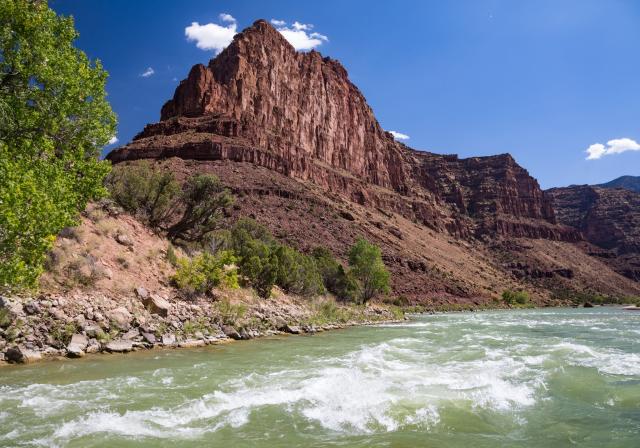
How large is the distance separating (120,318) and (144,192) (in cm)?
1223

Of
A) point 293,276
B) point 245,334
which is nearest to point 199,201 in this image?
point 245,334

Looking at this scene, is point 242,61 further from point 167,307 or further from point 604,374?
point 604,374

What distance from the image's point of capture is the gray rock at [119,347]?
14.8 meters

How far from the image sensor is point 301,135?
5384 inches

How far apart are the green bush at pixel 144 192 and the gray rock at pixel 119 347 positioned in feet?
40.7

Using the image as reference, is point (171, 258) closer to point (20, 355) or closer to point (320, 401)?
point (20, 355)

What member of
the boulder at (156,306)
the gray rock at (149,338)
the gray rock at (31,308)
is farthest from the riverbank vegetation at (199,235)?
the gray rock at (31,308)

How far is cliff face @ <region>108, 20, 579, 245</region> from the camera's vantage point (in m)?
97.7

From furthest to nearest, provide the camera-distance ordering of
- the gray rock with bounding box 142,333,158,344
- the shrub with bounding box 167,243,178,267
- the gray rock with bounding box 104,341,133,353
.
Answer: the shrub with bounding box 167,243,178,267
the gray rock with bounding box 142,333,158,344
the gray rock with bounding box 104,341,133,353

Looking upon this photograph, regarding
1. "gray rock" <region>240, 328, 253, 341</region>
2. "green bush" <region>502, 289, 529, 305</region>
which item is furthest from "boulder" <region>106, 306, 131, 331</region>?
"green bush" <region>502, 289, 529, 305</region>

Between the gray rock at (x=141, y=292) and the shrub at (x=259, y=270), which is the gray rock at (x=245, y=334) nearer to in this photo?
the gray rock at (x=141, y=292)

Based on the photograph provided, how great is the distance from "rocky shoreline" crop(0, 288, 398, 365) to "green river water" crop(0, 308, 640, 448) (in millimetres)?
1070

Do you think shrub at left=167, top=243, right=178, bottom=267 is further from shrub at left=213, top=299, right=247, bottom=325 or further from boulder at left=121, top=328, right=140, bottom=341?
boulder at left=121, top=328, right=140, bottom=341

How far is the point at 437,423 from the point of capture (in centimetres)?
779
